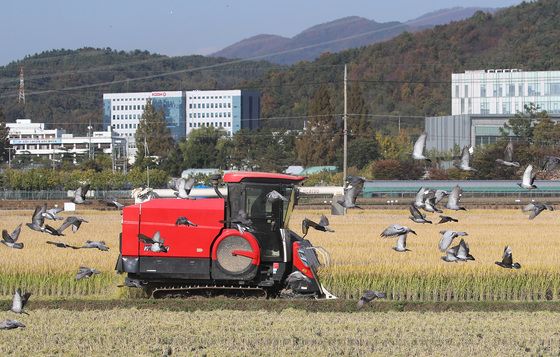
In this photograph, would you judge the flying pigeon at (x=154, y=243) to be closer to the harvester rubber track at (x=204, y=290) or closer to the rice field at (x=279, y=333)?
the harvester rubber track at (x=204, y=290)

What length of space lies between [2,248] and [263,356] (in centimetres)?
1776

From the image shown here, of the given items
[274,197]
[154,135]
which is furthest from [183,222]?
[154,135]

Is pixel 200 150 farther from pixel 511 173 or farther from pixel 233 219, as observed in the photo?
pixel 233 219

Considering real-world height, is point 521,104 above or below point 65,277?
above

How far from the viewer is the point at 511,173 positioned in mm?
91500

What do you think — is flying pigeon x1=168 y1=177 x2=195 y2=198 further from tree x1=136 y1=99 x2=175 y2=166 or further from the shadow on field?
tree x1=136 y1=99 x2=175 y2=166

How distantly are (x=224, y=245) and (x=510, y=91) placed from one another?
112966 millimetres

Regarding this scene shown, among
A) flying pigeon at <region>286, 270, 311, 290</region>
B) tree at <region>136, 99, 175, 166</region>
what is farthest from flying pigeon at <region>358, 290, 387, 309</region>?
tree at <region>136, 99, 175, 166</region>

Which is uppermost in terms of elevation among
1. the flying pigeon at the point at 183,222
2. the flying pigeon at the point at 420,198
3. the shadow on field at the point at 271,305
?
the flying pigeon at the point at 420,198

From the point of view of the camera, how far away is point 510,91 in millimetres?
129750

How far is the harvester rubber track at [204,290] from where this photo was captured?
2159cm

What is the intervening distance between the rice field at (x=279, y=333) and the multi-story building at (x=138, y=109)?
170m

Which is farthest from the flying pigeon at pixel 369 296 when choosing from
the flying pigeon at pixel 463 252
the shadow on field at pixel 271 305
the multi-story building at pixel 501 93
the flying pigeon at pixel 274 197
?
the multi-story building at pixel 501 93

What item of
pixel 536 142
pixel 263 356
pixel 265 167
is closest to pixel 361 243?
pixel 263 356
